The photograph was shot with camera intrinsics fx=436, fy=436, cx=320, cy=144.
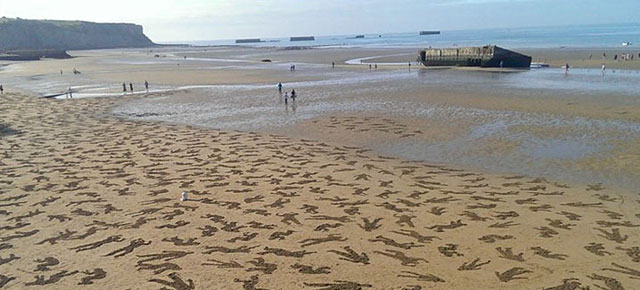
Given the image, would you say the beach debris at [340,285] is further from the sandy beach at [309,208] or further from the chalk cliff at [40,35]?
the chalk cliff at [40,35]

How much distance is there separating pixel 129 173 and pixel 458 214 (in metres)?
10.8

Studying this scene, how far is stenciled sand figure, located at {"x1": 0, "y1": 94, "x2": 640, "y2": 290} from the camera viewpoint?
8.09 m

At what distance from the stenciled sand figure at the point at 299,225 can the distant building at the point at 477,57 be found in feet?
141

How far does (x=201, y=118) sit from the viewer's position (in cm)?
2639

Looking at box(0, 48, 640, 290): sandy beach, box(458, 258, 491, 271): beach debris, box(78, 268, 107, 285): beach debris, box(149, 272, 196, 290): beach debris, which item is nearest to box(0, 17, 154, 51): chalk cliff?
box(0, 48, 640, 290): sandy beach

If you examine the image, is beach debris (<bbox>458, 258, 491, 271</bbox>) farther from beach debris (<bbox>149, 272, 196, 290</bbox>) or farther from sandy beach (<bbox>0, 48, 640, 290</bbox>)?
beach debris (<bbox>149, 272, 196, 290</bbox>)

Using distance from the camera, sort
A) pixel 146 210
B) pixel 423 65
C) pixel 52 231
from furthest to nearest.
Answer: pixel 423 65
pixel 146 210
pixel 52 231

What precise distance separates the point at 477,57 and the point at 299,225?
168ft

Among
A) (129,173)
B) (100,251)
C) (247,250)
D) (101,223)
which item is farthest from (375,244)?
(129,173)

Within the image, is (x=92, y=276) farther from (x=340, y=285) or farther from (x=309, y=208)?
(x=309, y=208)

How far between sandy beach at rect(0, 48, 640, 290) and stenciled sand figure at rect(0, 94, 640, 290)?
48 mm

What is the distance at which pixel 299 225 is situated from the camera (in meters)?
10.4

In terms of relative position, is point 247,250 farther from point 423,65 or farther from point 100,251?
point 423,65

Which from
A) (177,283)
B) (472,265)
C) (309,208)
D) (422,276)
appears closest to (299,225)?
(309,208)
